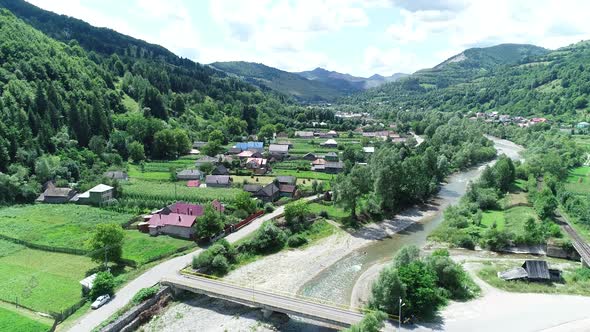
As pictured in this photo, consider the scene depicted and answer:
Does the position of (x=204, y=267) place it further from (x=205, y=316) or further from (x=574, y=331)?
(x=574, y=331)

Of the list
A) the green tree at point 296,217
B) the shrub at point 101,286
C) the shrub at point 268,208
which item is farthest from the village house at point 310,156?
the shrub at point 101,286

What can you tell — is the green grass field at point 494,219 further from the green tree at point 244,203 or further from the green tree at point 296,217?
the green tree at point 244,203

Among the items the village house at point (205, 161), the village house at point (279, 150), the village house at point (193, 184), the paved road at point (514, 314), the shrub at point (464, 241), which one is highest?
the village house at point (279, 150)

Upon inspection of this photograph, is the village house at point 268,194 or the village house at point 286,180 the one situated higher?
the village house at point 286,180

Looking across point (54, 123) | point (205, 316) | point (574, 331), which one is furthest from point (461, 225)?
point (54, 123)

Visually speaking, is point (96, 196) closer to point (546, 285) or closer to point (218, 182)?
point (218, 182)

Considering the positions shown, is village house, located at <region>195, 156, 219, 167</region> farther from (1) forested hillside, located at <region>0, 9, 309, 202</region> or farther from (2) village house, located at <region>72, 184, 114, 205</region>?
(2) village house, located at <region>72, 184, 114, 205</region>

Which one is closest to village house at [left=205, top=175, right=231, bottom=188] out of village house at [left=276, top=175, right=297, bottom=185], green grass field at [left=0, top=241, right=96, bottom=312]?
village house at [left=276, top=175, right=297, bottom=185]

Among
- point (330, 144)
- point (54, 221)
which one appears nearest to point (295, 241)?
point (54, 221)
